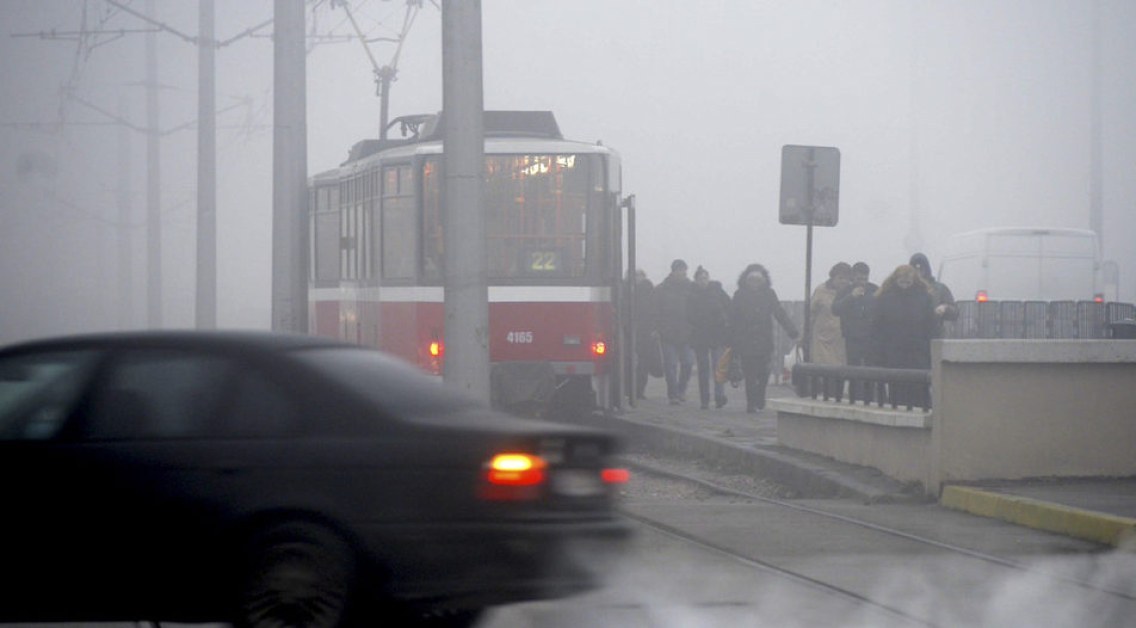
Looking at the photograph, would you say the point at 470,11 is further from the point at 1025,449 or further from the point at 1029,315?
the point at 1029,315

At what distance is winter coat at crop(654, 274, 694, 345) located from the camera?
73.1ft

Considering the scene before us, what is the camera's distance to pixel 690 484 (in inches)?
575

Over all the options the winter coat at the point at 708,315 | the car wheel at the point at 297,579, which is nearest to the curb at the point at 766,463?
the winter coat at the point at 708,315

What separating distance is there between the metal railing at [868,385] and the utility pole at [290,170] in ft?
17.4

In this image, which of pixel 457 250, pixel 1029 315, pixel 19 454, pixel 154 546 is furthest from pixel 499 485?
pixel 1029 315

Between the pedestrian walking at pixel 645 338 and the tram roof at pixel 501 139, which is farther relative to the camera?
the pedestrian walking at pixel 645 338

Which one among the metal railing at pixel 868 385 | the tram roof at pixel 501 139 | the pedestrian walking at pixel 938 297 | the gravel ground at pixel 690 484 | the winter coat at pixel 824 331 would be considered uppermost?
the tram roof at pixel 501 139

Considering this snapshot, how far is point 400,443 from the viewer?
639cm

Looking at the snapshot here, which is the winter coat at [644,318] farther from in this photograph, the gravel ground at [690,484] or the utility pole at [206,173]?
the gravel ground at [690,484]

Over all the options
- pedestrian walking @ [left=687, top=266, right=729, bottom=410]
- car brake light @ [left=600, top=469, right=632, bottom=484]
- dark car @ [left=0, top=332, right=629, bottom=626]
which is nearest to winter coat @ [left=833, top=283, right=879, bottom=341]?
pedestrian walking @ [left=687, top=266, right=729, bottom=410]

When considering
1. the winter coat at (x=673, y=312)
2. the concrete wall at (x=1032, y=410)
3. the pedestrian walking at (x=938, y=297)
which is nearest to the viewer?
the concrete wall at (x=1032, y=410)

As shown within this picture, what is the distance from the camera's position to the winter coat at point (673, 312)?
22.3 metres

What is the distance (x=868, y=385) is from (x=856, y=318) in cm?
346

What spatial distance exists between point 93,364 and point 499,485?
171 centimetres
